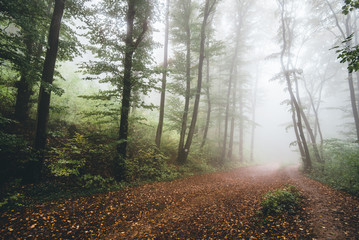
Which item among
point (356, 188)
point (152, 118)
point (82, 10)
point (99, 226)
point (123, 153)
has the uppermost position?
point (82, 10)

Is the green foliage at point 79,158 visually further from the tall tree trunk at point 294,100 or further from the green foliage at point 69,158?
the tall tree trunk at point 294,100

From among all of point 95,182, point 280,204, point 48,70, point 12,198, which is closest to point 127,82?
point 48,70

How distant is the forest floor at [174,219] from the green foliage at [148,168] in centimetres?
180

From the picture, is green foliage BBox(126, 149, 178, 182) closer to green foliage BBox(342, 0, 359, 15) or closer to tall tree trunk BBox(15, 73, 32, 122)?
tall tree trunk BBox(15, 73, 32, 122)

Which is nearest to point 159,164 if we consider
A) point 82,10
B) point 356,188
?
point 82,10

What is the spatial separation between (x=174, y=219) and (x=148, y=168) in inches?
166

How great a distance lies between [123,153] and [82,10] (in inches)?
272

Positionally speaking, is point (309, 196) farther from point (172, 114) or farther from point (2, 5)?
point (2, 5)

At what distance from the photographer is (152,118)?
1351cm

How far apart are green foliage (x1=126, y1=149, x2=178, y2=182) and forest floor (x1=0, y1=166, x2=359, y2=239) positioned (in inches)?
71.1

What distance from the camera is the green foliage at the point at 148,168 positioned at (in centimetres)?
806

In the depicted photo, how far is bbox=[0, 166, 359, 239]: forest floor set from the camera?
397 centimetres

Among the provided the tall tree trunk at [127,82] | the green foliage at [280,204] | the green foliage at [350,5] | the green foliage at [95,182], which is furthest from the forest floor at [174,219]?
the green foliage at [350,5]

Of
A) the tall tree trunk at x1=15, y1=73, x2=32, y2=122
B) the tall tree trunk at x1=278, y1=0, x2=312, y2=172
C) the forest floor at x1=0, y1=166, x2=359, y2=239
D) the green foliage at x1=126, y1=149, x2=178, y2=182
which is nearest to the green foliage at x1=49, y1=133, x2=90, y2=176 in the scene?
the forest floor at x1=0, y1=166, x2=359, y2=239
